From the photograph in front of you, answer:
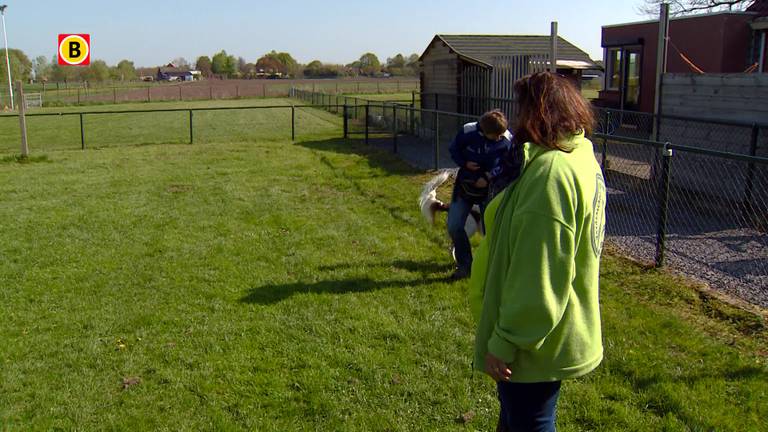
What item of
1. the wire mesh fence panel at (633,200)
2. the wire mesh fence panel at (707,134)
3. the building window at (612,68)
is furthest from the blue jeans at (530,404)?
the building window at (612,68)

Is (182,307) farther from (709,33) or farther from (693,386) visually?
(709,33)

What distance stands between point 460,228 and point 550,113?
399 centimetres

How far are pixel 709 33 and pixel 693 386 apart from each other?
58.5ft

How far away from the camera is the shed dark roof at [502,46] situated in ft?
61.2

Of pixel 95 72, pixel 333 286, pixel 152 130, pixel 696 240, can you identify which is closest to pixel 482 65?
pixel 696 240

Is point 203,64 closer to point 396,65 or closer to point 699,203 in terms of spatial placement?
point 396,65

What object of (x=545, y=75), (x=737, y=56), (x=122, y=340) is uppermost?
(x=737, y=56)

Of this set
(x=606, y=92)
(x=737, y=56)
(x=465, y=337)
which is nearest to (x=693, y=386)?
(x=465, y=337)

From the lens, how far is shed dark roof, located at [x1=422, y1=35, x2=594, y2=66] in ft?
61.2

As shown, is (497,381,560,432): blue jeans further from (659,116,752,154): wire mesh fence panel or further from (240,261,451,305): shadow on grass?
(659,116,752,154): wire mesh fence panel

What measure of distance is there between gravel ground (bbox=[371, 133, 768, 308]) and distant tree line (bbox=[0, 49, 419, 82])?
76.7 meters

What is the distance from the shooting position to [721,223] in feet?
27.1

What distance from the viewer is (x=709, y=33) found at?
19.1 m

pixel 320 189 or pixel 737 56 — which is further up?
pixel 737 56
